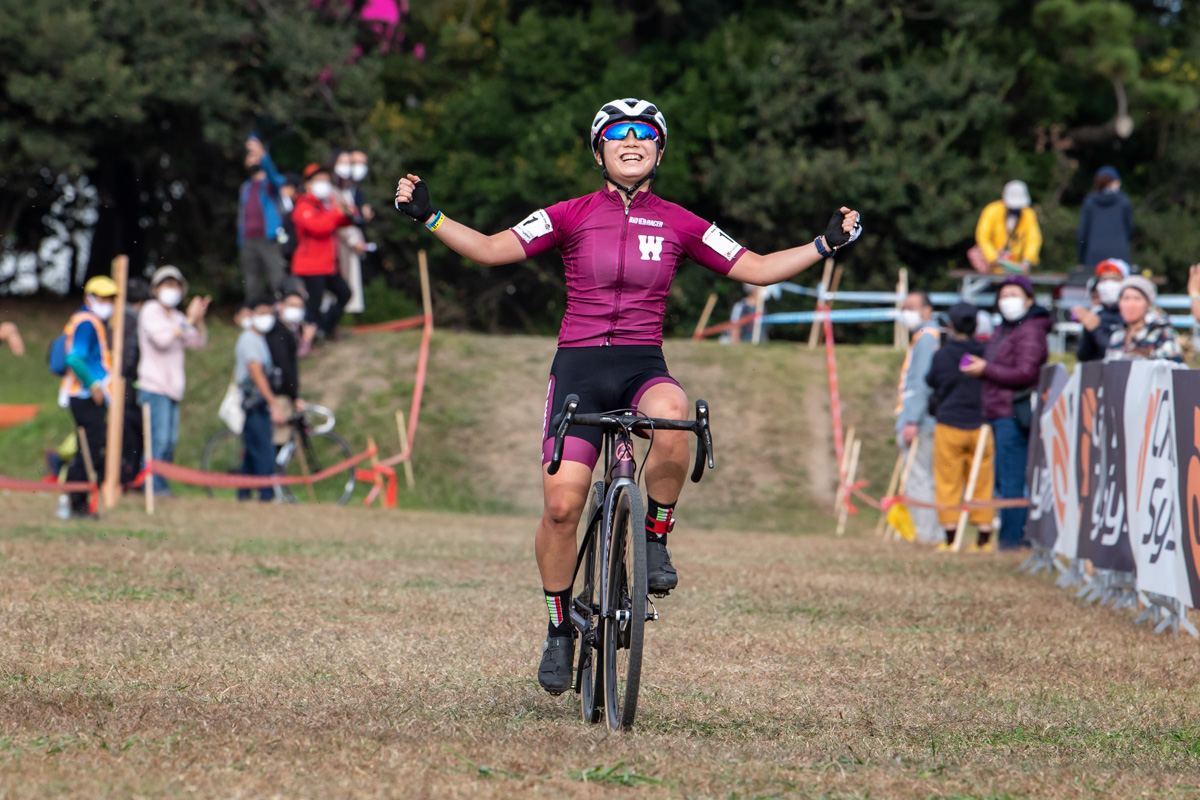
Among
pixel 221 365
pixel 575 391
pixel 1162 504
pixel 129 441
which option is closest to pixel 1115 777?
pixel 575 391

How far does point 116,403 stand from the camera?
46.7 ft

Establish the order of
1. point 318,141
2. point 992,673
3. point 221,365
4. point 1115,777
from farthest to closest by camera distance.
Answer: point 318,141 → point 221,365 → point 992,673 → point 1115,777

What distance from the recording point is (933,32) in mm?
34594

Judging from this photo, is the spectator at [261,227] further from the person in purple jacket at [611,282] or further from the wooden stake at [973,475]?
the person in purple jacket at [611,282]

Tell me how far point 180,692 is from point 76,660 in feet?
2.99

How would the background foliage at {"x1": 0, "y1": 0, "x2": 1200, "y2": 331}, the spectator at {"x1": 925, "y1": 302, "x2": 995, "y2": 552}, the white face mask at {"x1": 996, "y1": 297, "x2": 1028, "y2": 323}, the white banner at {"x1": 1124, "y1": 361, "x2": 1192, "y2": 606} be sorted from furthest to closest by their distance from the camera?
the background foliage at {"x1": 0, "y1": 0, "x2": 1200, "y2": 331}, the spectator at {"x1": 925, "y1": 302, "x2": 995, "y2": 552}, the white face mask at {"x1": 996, "y1": 297, "x2": 1028, "y2": 323}, the white banner at {"x1": 1124, "y1": 361, "x2": 1192, "y2": 606}

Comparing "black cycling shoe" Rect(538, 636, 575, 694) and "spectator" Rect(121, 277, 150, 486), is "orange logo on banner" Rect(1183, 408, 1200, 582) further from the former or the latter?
"spectator" Rect(121, 277, 150, 486)

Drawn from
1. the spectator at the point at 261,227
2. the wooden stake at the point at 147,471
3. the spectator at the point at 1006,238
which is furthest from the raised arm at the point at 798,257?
the spectator at the point at 1006,238

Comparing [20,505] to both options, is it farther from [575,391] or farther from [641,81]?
[641,81]

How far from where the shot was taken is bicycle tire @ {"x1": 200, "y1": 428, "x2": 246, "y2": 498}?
1917 centimetres

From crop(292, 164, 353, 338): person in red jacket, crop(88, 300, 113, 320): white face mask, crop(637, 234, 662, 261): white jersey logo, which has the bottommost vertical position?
crop(637, 234, 662, 261): white jersey logo

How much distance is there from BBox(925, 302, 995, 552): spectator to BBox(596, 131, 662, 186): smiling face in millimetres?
9301

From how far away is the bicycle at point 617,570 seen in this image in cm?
536

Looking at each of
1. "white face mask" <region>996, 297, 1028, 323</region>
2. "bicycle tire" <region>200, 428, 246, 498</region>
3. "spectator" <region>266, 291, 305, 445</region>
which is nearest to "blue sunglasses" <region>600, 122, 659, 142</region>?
"white face mask" <region>996, 297, 1028, 323</region>
